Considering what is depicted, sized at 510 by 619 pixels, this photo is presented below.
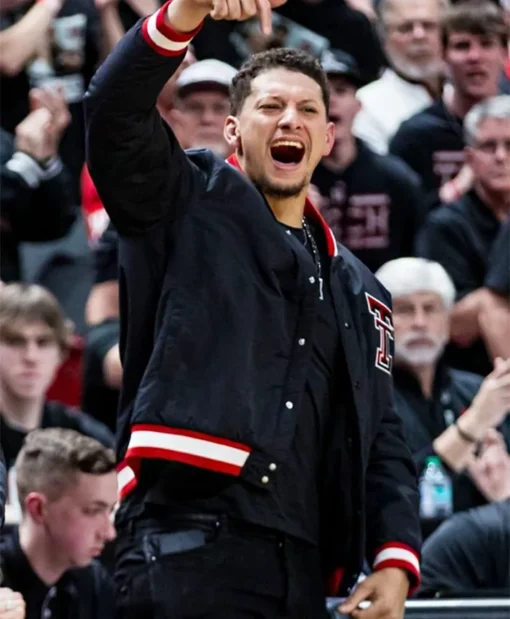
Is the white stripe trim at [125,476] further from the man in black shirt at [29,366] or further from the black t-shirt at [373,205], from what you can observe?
the black t-shirt at [373,205]

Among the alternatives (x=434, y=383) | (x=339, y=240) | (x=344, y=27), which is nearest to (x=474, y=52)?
(x=344, y=27)

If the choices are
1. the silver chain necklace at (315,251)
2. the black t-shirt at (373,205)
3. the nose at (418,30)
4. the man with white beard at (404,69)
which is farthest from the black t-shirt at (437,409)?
the silver chain necklace at (315,251)

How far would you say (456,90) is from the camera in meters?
6.76

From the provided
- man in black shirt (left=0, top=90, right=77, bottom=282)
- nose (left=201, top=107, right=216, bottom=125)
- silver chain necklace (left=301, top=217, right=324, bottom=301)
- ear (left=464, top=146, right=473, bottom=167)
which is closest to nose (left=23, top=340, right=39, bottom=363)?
man in black shirt (left=0, top=90, right=77, bottom=282)

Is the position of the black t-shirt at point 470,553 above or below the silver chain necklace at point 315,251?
below

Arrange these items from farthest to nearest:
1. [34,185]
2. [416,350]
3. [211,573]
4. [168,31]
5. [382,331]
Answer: [34,185], [416,350], [382,331], [211,573], [168,31]

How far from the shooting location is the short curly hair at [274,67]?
3.26m

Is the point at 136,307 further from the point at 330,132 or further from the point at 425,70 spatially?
the point at 425,70

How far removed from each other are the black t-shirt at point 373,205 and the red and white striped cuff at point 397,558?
277 centimetres

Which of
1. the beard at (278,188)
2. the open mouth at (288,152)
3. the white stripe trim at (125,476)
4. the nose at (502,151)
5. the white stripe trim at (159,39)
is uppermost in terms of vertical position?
the white stripe trim at (159,39)

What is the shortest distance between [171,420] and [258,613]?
383mm

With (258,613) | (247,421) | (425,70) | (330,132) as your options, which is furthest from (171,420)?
(425,70)

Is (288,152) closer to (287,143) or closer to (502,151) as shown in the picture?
(287,143)

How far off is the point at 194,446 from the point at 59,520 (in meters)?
1.41
